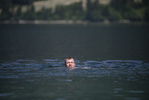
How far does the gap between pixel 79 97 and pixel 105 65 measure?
39.8ft

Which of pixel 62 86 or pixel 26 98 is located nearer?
pixel 26 98

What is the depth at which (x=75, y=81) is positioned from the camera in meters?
24.2

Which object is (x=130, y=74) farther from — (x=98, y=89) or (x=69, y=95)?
(x=69, y=95)


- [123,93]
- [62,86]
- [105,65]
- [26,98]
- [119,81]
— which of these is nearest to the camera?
[26,98]

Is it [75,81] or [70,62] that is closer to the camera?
[75,81]

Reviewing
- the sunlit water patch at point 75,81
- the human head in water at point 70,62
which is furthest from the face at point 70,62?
the sunlit water patch at point 75,81

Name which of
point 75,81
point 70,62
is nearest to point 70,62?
Result: point 70,62

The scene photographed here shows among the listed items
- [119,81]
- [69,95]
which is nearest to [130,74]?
[119,81]

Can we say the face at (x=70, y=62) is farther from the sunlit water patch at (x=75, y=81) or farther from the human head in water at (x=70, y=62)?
the sunlit water patch at (x=75, y=81)

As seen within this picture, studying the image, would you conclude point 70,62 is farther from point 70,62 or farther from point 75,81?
point 75,81

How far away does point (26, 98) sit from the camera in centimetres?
1947

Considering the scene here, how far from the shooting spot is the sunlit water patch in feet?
67.1

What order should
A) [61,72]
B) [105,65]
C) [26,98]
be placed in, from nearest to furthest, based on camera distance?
[26,98] → [61,72] → [105,65]

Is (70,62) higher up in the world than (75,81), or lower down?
higher up
